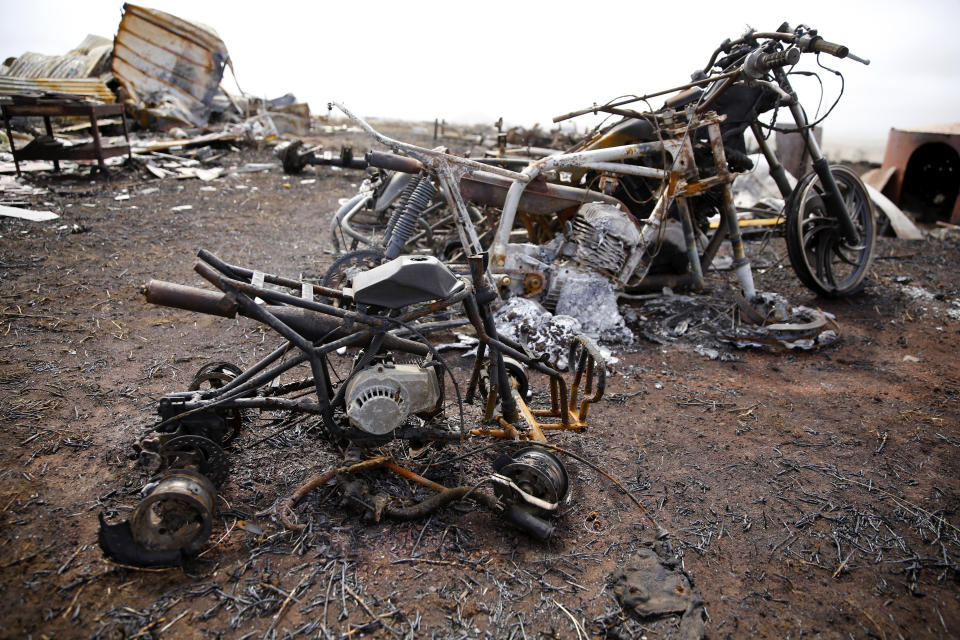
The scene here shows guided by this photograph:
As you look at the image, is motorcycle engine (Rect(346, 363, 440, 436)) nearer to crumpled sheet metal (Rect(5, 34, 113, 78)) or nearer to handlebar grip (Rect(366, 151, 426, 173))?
handlebar grip (Rect(366, 151, 426, 173))

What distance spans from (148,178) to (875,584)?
1273 cm

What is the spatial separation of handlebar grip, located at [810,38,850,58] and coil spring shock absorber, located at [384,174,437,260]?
3.81m

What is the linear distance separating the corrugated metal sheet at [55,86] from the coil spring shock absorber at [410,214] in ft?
32.9

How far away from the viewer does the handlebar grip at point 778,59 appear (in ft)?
16.1

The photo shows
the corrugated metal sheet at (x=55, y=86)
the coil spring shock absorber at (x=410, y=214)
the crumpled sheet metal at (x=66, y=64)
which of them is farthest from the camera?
the crumpled sheet metal at (x=66, y=64)

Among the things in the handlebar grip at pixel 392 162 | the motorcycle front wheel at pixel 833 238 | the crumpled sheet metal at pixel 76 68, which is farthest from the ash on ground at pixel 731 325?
the crumpled sheet metal at pixel 76 68

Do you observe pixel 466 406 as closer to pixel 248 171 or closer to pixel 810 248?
pixel 810 248

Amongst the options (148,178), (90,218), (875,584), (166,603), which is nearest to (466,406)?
(166,603)

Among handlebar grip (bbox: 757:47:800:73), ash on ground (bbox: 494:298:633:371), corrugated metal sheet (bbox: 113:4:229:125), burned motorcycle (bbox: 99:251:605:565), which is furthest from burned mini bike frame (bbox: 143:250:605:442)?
corrugated metal sheet (bbox: 113:4:229:125)

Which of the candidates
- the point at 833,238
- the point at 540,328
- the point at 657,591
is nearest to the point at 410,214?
the point at 540,328

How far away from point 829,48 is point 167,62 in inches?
662

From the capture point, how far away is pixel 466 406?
4.13m

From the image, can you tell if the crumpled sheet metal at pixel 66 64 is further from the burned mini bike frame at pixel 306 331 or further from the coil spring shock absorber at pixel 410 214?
the burned mini bike frame at pixel 306 331

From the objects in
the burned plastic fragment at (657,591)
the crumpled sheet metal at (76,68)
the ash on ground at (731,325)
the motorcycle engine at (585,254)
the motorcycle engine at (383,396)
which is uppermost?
the crumpled sheet metal at (76,68)
